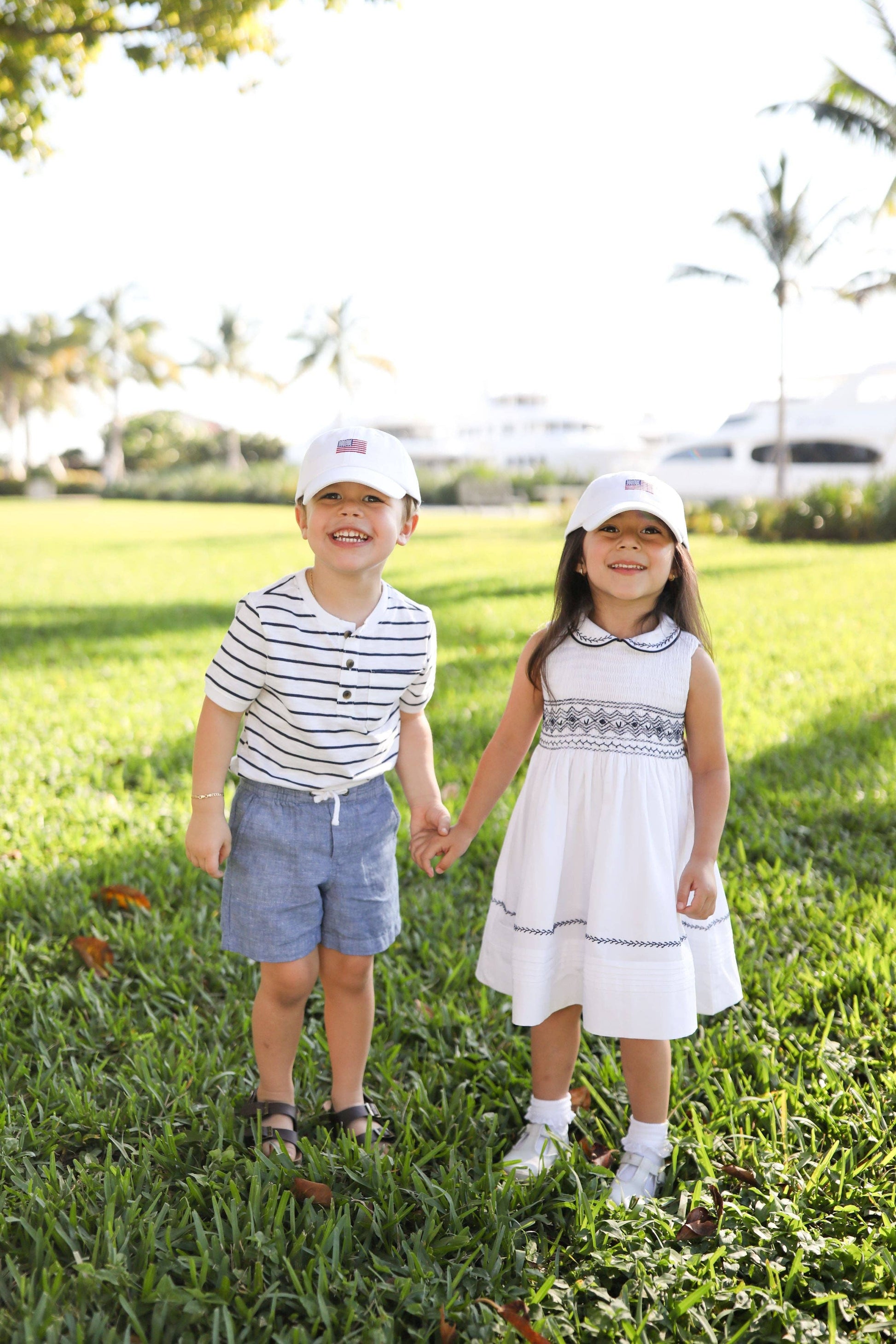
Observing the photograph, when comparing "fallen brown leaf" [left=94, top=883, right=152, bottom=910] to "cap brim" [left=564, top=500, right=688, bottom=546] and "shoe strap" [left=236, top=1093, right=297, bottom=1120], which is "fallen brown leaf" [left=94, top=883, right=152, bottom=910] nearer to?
"shoe strap" [left=236, top=1093, right=297, bottom=1120]

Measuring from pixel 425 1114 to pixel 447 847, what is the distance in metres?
0.54

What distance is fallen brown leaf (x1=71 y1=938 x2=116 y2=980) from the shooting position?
2758mm

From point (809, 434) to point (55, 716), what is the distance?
30759 millimetres

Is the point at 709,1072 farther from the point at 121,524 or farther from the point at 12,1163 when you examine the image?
the point at 121,524

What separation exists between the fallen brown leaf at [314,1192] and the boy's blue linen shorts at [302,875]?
15.6 inches

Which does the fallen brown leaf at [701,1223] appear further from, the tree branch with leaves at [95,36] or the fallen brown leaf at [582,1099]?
the tree branch with leaves at [95,36]

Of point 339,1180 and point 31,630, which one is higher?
point 31,630

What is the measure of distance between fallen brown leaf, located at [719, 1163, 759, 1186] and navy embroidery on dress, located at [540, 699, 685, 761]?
78 cm

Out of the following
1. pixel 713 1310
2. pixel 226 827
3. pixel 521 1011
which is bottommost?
pixel 713 1310

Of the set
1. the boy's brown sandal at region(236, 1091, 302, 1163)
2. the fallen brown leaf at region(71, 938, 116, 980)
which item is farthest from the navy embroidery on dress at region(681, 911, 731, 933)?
the fallen brown leaf at region(71, 938, 116, 980)

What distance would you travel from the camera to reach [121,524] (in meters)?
23.2

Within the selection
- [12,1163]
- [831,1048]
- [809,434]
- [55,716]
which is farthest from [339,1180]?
[809,434]

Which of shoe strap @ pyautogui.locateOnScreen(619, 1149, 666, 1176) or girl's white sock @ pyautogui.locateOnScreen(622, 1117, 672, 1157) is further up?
girl's white sock @ pyautogui.locateOnScreen(622, 1117, 672, 1157)

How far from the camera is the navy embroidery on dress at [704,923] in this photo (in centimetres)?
206
